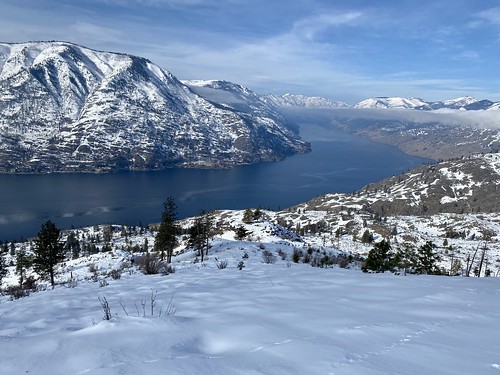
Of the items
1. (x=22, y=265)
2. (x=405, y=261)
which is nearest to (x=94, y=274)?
(x=405, y=261)

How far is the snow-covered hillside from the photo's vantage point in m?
4.30

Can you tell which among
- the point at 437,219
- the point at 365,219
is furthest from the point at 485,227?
the point at 365,219

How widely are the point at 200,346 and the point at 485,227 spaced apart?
681ft

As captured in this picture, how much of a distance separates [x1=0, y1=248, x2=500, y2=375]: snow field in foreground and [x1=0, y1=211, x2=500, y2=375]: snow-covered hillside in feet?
0.06

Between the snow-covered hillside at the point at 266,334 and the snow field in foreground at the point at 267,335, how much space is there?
0.02 metres

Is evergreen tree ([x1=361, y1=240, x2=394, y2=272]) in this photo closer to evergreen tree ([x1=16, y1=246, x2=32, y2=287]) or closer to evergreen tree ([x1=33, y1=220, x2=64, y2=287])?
evergreen tree ([x1=33, y1=220, x2=64, y2=287])

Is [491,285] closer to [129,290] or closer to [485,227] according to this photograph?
[129,290]

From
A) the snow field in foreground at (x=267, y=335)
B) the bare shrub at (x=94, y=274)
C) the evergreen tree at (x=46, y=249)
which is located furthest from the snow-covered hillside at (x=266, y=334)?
the evergreen tree at (x=46, y=249)

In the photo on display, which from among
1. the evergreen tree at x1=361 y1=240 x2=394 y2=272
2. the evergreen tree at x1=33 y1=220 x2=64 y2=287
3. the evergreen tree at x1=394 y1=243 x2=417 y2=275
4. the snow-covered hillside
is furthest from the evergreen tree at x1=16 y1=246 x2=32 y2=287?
the snow-covered hillside

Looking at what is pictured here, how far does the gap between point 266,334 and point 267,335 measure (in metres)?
0.05

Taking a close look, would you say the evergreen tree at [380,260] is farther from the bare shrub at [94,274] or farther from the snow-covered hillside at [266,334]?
the bare shrub at [94,274]

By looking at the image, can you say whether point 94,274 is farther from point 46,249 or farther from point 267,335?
point 267,335

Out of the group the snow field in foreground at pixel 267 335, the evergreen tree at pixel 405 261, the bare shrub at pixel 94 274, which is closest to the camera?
the snow field in foreground at pixel 267 335

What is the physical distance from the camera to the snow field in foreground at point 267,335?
14.1ft
